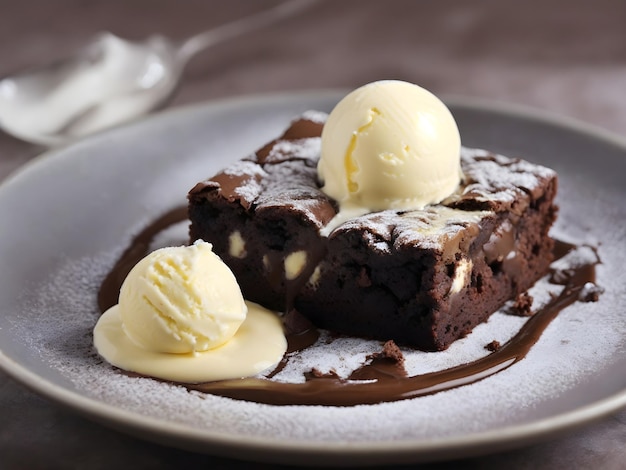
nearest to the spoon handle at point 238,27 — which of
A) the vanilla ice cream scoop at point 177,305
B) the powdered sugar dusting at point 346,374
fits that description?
the powdered sugar dusting at point 346,374

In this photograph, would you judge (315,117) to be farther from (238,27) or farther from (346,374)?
(238,27)

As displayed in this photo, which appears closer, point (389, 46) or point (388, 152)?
point (388, 152)

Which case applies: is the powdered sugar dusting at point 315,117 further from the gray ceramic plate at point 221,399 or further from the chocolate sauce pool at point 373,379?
the chocolate sauce pool at point 373,379

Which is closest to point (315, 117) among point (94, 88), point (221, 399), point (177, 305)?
point (177, 305)

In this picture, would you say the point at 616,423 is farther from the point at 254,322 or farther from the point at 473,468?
the point at 254,322

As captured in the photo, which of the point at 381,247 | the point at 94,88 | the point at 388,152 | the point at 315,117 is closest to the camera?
the point at 381,247

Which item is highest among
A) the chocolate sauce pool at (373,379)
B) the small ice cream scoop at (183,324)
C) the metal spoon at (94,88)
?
the metal spoon at (94,88)

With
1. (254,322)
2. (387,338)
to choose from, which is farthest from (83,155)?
(387,338)
